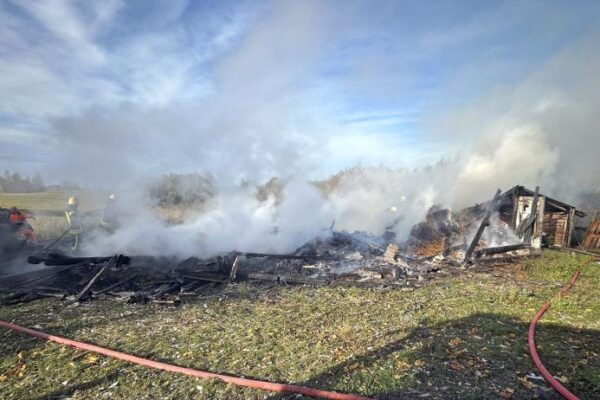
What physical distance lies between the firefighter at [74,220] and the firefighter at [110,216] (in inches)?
37.5

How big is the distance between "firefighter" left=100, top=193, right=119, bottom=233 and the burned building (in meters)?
20.2

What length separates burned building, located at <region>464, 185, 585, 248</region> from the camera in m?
19.7

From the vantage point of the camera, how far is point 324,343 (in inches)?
258

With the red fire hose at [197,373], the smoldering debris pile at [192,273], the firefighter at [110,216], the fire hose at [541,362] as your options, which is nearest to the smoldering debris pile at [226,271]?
the smoldering debris pile at [192,273]

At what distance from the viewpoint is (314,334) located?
7.07m

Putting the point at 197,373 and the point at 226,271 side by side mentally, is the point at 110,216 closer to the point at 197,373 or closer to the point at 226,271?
the point at 226,271

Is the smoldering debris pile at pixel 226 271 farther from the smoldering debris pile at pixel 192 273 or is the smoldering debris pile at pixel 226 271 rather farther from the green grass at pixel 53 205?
the green grass at pixel 53 205

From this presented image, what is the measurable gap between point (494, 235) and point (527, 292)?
1128 centimetres

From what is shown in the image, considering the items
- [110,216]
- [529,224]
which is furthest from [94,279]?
[529,224]

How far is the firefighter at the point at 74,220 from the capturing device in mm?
14250

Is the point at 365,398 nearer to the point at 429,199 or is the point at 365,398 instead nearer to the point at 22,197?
the point at 429,199

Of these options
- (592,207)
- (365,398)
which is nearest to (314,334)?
(365,398)

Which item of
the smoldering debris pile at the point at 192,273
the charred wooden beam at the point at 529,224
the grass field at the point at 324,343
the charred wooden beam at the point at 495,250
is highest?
the charred wooden beam at the point at 529,224

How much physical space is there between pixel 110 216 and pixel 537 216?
22.5 metres
